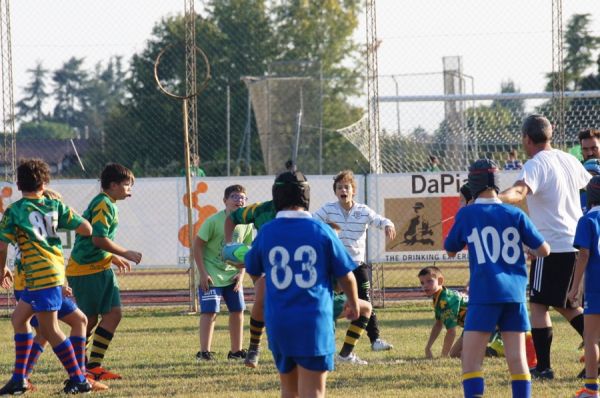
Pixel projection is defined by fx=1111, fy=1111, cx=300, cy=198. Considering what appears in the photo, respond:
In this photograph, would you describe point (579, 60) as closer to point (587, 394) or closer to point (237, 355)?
point (237, 355)

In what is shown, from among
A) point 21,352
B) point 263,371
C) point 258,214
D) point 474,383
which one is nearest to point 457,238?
point 474,383

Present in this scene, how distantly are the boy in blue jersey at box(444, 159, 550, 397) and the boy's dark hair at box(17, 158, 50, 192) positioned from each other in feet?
10.3

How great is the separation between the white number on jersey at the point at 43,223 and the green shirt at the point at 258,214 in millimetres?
1517

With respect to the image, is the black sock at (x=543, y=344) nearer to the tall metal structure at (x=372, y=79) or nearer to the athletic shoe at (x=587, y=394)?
the athletic shoe at (x=587, y=394)

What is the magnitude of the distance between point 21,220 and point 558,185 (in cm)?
403

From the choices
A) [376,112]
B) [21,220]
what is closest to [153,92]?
[376,112]

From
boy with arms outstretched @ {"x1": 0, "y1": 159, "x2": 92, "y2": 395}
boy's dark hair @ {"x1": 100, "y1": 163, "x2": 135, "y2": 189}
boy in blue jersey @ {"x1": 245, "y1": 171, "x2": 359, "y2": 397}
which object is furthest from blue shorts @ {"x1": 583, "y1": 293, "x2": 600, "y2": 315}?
boy's dark hair @ {"x1": 100, "y1": 163, "x2": 135, "y2": 189}

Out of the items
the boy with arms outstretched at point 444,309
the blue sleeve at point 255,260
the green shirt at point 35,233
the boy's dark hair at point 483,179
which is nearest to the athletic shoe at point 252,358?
the boy with arms outstretched at point 444,309

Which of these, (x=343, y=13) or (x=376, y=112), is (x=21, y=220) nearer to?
(x=376, y=112)

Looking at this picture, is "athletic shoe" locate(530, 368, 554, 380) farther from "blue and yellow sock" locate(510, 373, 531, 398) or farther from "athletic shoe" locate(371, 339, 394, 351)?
"athletic shoe" locate(371, 339, 394, 351)

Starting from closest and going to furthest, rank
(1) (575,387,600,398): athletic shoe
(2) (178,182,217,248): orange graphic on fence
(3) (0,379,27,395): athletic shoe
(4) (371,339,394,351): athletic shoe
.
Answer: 1. (1) (575,387,600,398): athletic shoe
2. (3) (0,379,27,395): athletic shoe
3. (4) (371,339,394,351): athletic shoe
4. (2) (178,182,217,248): orange graphic on fence

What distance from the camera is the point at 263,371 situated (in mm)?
9508

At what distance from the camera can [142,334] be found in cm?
1325

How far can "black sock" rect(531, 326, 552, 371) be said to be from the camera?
8.65 m
